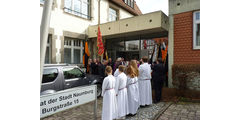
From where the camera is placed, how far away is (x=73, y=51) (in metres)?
10.5

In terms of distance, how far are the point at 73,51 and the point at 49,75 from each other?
6186 mm

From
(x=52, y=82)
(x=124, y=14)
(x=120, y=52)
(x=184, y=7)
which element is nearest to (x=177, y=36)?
(x=184, y=7)

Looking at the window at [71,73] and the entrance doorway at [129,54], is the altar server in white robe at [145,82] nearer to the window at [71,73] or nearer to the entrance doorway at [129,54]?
the window at [71,73]

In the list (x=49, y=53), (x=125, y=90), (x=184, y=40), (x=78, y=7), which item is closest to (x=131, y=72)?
(x=125, y=90)

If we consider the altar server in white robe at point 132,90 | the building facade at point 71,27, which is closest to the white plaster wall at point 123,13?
the building facade at point 71,27

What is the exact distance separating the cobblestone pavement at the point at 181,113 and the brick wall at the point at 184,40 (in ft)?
8.84

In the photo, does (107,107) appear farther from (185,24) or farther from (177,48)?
(185,24)

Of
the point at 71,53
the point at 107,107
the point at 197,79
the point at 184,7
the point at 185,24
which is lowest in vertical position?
the point at 107,107

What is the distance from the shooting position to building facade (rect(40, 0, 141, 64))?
9.03 meters

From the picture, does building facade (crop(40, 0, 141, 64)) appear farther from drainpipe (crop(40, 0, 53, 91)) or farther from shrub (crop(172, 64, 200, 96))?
drainpipe (crop(40, 0, 53, 91))

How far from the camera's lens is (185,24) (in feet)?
24.1

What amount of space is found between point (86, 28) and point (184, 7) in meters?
7.08

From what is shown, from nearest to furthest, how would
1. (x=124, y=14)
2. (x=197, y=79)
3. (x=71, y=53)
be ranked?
1. (x=197, y=79)
2. (x=71, y=53)
3. (x=124, y=14)

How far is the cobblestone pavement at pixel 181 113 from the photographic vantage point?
436cm
